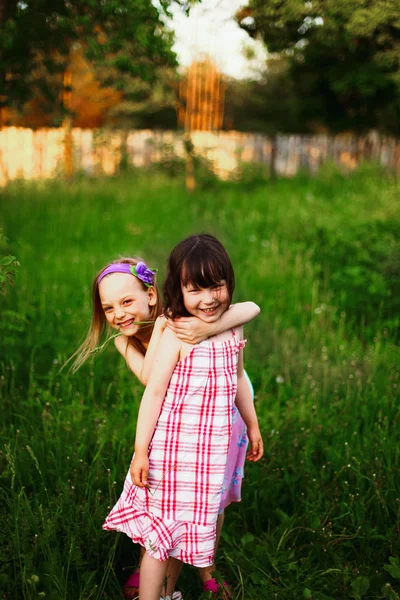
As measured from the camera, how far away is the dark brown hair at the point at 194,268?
6.84 ft

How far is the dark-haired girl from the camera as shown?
2133mm

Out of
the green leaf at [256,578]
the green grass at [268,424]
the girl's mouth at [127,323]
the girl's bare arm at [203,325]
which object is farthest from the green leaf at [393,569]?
the girl's mouth at [127,323]

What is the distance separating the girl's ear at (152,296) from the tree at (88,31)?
257cm

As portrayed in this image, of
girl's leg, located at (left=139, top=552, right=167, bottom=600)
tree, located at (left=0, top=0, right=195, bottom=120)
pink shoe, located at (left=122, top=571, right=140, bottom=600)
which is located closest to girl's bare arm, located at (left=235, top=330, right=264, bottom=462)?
girl's leg, located at (left=139, top=552, right=167, bottom=600)

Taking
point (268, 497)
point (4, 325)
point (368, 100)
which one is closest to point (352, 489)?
point (268, 497)

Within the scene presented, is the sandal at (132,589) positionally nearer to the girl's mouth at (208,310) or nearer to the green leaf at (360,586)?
the green leaf at (360,586)

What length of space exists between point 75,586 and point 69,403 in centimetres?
137

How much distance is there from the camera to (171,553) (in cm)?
220

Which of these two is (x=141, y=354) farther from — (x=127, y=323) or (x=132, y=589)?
(x=132, y=589)

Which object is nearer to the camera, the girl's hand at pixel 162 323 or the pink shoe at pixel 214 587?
the girl's hand at pixel 162 323

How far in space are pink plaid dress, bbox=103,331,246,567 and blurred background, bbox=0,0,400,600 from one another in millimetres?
293

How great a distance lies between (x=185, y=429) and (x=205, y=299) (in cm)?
44

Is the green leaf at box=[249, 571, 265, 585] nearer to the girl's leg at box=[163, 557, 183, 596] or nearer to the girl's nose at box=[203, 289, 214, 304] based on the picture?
the girl's leg at box=[163, 557, 183, 596]

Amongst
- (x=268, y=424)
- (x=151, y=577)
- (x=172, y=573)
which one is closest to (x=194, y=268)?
(x=151, y=577)
